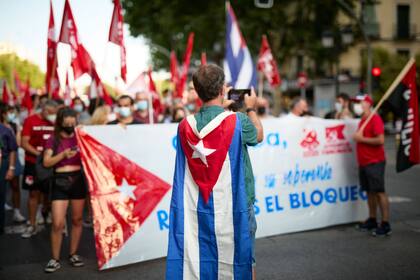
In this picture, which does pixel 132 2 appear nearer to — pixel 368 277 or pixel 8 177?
pixel 8 177

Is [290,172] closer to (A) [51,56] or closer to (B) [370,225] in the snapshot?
(B) [370,225]

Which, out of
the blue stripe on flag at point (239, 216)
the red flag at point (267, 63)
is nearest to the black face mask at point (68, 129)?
the blue stripe on flag at point (239, 216)

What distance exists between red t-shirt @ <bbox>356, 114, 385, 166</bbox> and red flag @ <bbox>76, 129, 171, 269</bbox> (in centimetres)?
283

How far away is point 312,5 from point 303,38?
181 centimetres

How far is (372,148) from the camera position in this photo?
6719 millimetres

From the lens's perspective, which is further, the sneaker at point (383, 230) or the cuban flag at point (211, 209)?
the sneaker at point (383, 230)

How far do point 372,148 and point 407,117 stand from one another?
2.16 ft

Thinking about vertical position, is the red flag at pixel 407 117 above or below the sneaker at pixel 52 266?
above

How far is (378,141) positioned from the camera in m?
6.58

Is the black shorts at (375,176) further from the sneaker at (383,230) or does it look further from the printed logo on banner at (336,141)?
the printed logo on banner at (336,141)

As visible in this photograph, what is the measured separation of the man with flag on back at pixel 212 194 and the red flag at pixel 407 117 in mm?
3880

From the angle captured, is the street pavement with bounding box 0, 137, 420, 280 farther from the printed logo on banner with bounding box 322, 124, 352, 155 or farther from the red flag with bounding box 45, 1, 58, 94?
the red flag with bounding box 45, 1, 58, 94

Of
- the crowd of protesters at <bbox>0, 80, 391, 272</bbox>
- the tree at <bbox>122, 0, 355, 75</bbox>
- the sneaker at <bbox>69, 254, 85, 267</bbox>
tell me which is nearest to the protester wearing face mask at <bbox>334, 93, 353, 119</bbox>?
the crowd of protesters at <bbox>0, 80, 391, 272</bbox>

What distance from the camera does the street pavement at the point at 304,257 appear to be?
513 centimetres
